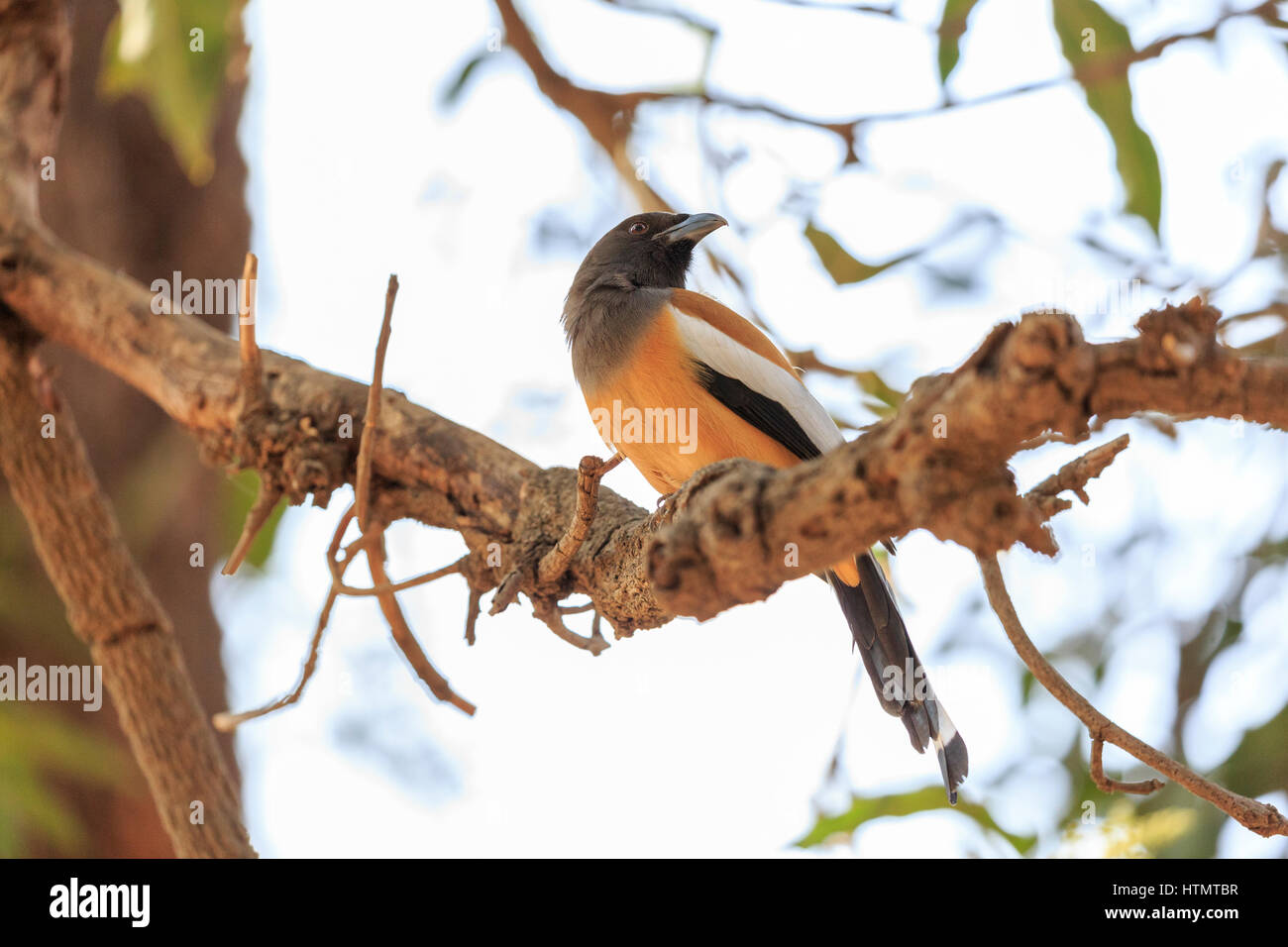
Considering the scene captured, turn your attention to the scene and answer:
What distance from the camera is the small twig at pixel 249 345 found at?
2762 millimetres

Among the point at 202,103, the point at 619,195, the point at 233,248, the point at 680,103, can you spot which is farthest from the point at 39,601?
the point at 680,103

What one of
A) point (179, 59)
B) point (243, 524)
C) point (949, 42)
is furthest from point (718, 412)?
point (179, 59)

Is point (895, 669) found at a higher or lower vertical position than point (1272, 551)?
lower

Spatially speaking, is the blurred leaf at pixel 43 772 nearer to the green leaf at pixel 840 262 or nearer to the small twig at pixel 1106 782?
the green leaf at pixel 840 262

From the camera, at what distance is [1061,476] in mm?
1979

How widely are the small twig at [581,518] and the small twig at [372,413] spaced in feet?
1.78

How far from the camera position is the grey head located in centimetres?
355

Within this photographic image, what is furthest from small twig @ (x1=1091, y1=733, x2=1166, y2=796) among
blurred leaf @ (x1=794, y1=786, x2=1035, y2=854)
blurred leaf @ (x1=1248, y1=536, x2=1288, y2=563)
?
blurred leaf @ (x1=1248, y1=536, x2=1288, y2=563)

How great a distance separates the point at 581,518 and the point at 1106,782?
4.35ft

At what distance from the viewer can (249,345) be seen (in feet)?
10.1

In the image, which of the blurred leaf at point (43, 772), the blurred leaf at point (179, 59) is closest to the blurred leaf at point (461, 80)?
the blurred leaf at point (179, 59)

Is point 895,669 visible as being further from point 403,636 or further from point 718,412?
point 403,636
